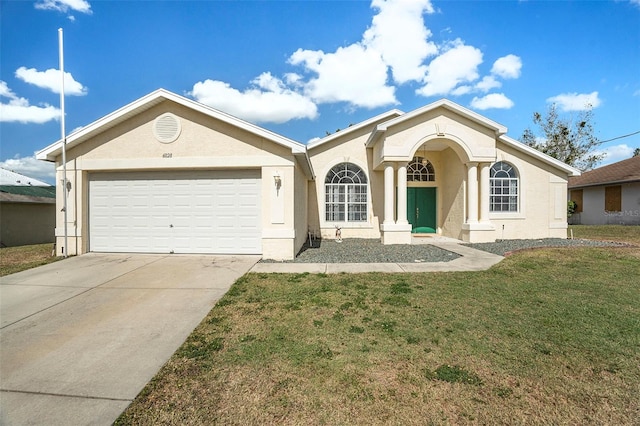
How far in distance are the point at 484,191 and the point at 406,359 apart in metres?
11.2

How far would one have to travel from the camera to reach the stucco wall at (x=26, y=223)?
1277 centimetres

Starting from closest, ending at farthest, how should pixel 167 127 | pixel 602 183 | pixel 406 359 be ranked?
pixel 406 359 → pixel 167 127 → pixel 602 183

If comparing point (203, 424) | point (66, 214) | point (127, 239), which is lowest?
point (203, 424)

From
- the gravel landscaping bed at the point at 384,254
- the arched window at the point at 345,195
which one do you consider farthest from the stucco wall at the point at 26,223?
the arched window at the point at 345,195

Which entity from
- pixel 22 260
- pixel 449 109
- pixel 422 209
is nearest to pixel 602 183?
pixel 422 209

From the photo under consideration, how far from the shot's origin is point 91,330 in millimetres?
4102

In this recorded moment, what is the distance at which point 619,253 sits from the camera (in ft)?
30.3

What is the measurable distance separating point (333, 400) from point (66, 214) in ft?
33.8

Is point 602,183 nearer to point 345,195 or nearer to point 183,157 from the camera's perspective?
point 345,195

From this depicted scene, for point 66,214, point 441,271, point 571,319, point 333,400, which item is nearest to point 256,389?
point 333,400

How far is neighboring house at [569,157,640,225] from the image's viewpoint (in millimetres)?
18984

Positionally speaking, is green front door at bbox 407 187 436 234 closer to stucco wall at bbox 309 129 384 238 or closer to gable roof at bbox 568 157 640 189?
stucco wall at bbox 309 129 384 238

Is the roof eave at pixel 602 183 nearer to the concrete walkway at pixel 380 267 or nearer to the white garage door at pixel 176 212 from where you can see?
the concrete walkway at pixel 380 267

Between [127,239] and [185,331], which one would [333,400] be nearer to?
[185,331]
